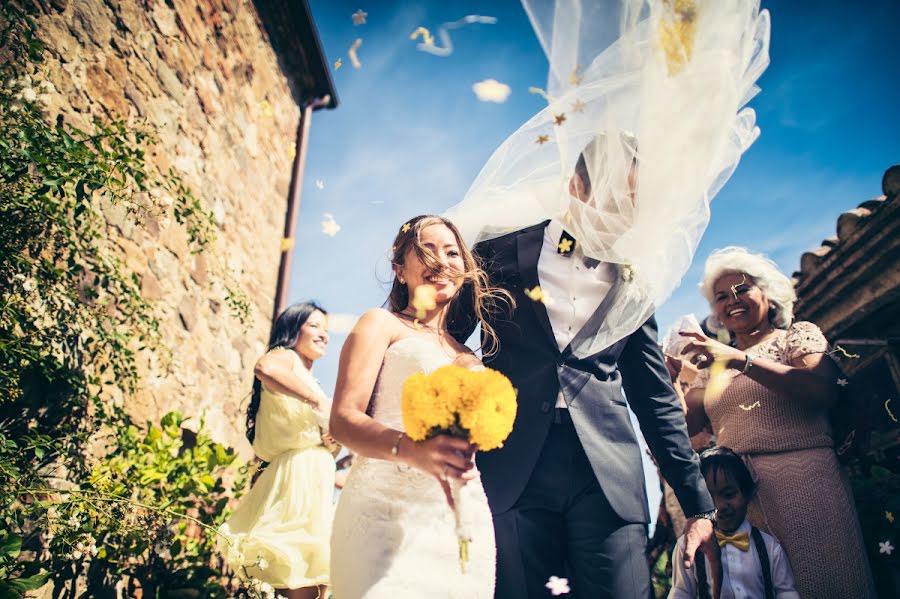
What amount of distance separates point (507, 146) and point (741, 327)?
A: 5.41 ft

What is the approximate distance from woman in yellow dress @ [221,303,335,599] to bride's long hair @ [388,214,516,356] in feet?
4.18

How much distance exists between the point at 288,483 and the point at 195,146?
8.81 feet

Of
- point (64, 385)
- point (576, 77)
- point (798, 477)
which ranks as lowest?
point (798, 477)

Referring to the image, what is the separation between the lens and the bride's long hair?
187 centimetres

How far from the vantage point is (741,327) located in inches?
107

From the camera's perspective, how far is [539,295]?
1854 mm

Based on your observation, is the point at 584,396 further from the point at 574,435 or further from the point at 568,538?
the point at 568,538

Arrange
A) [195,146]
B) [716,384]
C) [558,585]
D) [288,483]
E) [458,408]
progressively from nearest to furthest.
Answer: [458,408] → [558,585] → [716,384] → [288,483] → [195,146]

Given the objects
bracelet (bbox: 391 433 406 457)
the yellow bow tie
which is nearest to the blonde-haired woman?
the yellow bow tie

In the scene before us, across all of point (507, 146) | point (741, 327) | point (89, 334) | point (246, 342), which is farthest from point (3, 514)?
point (741, 327)

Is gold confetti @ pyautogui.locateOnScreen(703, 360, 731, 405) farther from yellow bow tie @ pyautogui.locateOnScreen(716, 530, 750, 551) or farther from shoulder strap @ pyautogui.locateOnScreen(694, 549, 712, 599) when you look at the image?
shoulder strap @ pyautogui.locateOnScreen(694, 549, 712, 599)

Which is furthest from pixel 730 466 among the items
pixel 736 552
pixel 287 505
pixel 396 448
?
pixel 287 505

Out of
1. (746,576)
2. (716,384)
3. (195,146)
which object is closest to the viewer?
(746,576)

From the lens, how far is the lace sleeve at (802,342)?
2.40 m
